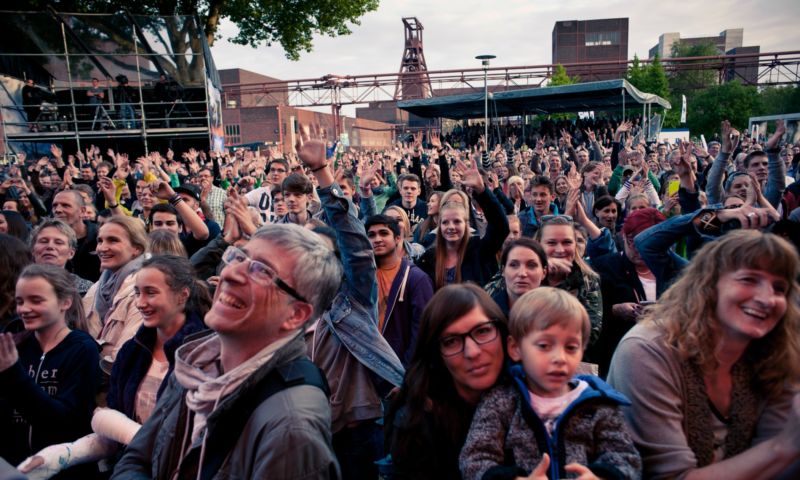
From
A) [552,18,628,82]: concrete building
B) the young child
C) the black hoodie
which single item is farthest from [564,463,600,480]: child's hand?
[552,18,628,82]: concrete building

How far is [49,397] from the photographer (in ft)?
8.12

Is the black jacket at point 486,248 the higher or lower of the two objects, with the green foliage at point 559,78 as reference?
lower

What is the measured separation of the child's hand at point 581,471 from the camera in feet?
5.15

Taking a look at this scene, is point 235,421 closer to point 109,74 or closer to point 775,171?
point 775,171

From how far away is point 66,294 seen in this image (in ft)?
9.50

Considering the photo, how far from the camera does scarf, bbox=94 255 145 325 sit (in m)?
3.59

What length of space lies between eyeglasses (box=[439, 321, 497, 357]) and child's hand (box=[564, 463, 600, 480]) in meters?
0.52

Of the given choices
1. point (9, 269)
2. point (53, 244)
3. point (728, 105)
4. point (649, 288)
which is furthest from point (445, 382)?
point (728, 105)

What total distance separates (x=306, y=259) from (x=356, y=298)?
1182 millimetres

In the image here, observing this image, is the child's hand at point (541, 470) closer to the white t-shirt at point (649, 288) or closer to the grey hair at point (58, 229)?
the white t-shirt at point (649, 288)

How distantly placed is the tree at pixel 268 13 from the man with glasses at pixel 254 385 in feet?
64.8

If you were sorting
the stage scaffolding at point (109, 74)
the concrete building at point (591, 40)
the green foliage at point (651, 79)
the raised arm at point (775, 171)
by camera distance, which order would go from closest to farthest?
the raised arm at point (775, 171) < the stage scaffolding at point (109, 74) < the green foliage at point (651, 79) < the concrete building at point (591, 40)

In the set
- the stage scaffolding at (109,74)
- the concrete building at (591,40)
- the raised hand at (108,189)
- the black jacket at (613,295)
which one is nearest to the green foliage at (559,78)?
the stage scaffolding at (109,74)

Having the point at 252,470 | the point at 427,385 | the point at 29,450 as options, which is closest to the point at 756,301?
the point at 427,385
